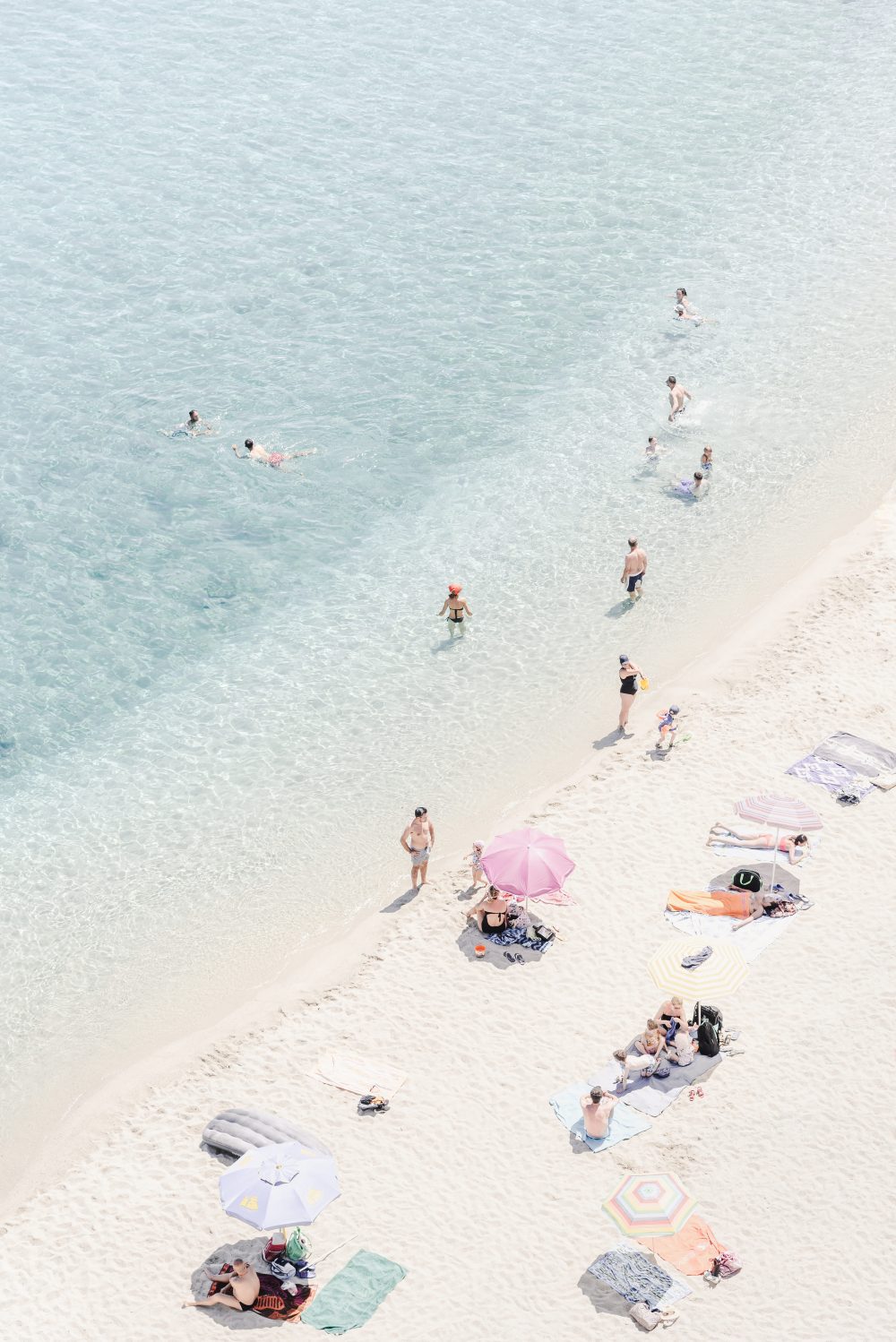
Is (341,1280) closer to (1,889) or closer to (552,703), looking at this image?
(1,889)

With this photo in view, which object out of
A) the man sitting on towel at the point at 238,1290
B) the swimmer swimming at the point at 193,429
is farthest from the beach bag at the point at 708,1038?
the swimmer swimming at the point at 193,429

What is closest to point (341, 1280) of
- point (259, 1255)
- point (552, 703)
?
point (259, 1255)

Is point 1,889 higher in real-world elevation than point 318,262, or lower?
lower

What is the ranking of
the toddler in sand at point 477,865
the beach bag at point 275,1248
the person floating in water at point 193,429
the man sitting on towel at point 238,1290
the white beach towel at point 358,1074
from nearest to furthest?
the man sitting on towel at point 238,1290
the beach bag at point 275,1248
the white beach towel at point 358,1074
the toddler in sand at point 477,865
the person floating in water at point 193,429

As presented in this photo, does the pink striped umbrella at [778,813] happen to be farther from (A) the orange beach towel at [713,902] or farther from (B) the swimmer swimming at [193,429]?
(B) the swimmer swimming at [193,429]

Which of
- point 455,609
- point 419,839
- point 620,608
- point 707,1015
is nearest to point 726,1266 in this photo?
point 707,1015

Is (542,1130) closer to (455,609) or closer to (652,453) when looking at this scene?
(455,609)
